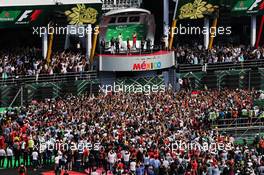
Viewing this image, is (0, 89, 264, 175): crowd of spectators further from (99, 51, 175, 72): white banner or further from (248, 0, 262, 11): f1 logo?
(248, 0, 262, 11): f1 logo

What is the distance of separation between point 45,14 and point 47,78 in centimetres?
372

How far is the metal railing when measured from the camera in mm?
50688

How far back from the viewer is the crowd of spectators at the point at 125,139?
122 feet

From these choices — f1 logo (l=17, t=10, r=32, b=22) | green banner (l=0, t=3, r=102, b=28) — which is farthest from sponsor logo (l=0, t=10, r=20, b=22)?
f1 logo (l=17, t=10, r=32, b=22)

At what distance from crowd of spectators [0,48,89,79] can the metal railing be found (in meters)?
0.22

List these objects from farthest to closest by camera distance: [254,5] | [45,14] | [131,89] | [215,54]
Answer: [254,5], [215,54], [131,89], [45,14]

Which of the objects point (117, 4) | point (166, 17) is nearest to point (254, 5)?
point (166, 17)

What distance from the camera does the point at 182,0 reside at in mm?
56031

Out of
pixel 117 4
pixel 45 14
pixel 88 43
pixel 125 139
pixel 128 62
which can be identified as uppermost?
pixel 117 4

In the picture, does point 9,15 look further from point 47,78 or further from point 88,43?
point 88,43

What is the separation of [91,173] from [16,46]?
2068 cm

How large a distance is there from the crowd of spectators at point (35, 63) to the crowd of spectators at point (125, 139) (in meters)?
4.56

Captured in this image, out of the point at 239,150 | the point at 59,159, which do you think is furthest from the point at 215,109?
the point at 59,159

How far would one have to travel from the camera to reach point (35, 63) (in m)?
52.6
